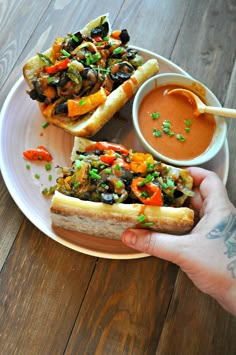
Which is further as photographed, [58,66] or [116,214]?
[58,66]

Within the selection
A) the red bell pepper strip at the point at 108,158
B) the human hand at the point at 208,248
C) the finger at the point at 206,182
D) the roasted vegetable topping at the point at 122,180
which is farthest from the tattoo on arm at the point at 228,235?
the red bell pepper strip at the point at 108,158

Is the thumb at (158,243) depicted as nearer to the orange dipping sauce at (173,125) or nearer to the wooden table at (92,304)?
the wooden table at (92,304)

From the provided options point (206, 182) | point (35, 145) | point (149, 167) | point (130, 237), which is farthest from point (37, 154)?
point (206, 182)

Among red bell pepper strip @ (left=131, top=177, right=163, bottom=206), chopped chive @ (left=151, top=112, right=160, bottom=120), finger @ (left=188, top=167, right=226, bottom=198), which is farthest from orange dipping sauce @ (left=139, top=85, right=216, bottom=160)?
red bell pepper strip @ (left=131, top=177, right=163, bottom=206)

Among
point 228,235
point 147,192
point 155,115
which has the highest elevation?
point 155,115

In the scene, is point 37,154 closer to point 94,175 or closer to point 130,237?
point 94,175

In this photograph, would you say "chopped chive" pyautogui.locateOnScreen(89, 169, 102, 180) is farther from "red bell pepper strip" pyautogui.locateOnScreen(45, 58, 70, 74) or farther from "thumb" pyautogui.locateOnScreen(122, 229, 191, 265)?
"red bell pepper strip" pyautogui.locateOnScreen(45, 58, 70, 74)

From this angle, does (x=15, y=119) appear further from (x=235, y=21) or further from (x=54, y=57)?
(x=235, y=21)
